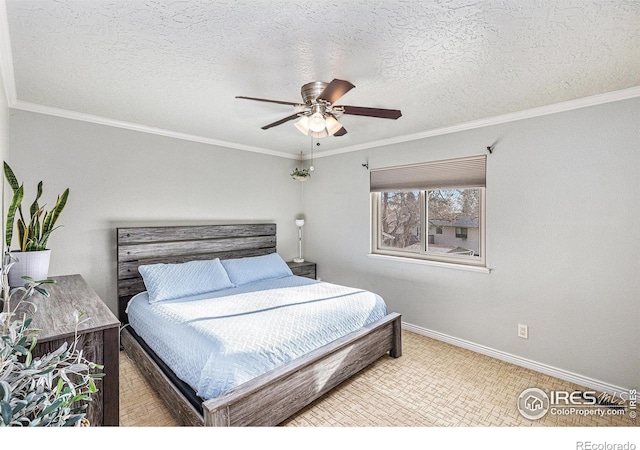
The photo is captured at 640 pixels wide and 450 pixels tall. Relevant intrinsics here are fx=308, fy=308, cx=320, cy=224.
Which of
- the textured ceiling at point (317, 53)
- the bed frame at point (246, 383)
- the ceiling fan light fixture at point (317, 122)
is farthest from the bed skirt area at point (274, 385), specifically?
the textured ceiling at point (317, 53)

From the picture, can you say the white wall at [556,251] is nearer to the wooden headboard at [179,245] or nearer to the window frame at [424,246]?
the window frame at [424,246]

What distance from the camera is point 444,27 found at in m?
1.53

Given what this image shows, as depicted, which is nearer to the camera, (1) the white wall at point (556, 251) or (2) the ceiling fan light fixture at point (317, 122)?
(2) the ceiling fan light fixture at point (317, 122)

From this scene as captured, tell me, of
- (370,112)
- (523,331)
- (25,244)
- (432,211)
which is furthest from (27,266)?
(523,331)

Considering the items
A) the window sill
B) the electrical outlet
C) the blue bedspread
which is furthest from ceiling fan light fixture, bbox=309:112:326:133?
the electrical outlet

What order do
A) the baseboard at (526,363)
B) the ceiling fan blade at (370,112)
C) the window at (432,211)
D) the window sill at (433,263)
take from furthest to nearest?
the window at (432,211) → the window sill at (433,263) → the baseboard at (526,363) → the ceiling fan blade at (370,112)

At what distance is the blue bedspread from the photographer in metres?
1.86

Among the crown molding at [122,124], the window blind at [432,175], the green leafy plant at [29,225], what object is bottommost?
the green leafy plant at [29,225]

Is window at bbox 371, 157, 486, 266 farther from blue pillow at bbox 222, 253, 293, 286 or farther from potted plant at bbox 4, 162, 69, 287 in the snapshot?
potted plant at bbox 4, 162, 69, 287

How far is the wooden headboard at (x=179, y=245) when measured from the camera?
10.3 ft

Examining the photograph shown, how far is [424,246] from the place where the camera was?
12.0ft

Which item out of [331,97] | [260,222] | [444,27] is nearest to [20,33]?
[331,97]

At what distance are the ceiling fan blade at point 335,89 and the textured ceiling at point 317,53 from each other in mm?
213

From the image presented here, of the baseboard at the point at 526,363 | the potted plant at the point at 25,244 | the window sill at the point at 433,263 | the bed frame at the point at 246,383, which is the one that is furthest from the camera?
the window sill at the point at 433,263
